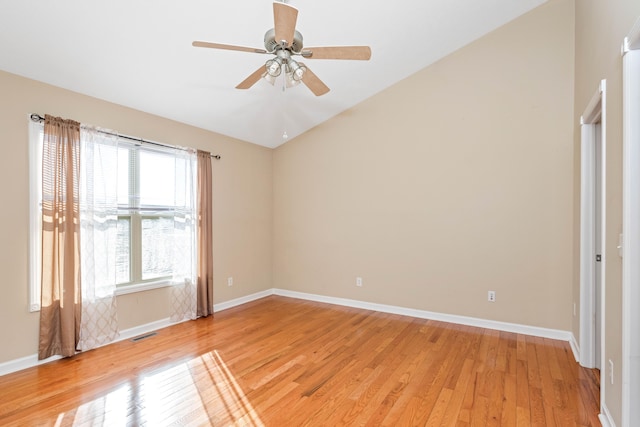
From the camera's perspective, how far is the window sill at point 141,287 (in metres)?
3.47

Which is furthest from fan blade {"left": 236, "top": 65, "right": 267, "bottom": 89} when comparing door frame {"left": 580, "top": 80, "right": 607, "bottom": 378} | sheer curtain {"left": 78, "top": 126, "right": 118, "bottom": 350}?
door frame {"left": 580, "top": 80, "right": 607, "bottom": 378}

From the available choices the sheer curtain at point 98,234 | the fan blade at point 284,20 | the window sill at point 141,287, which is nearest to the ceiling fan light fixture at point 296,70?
the fan blade at point 284,20

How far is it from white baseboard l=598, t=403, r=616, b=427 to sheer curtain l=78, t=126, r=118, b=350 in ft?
A: 13.7

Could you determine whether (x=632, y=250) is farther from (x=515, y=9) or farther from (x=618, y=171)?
(x=515, y=9)

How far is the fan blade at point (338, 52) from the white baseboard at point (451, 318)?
10.7 ft

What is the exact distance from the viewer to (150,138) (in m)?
3.75

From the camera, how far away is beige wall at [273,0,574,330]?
346cm

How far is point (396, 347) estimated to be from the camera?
324 centimetres

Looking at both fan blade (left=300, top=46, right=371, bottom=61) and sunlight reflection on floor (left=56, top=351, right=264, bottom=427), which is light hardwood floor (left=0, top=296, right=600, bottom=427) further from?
fan blade (left=300, top=46, right=371, bottom=61)

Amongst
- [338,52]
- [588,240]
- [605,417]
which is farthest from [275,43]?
[605,417]

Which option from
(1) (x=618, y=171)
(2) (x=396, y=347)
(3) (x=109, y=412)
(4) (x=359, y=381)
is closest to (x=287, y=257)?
(2) (x=396, y=347)

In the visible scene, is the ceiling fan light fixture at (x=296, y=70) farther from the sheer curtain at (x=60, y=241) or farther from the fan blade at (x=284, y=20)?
the sheer curtain at (x=60, y=241)

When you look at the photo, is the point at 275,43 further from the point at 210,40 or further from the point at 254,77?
the point at 210,40

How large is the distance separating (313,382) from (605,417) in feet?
6.32
